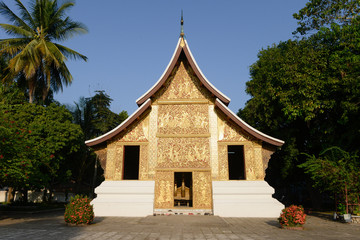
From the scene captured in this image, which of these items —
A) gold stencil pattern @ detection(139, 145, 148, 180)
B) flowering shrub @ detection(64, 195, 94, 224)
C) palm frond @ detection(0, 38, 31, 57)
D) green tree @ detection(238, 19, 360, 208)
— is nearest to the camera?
flowering shrub @ detection(64, 195, 94, 224)

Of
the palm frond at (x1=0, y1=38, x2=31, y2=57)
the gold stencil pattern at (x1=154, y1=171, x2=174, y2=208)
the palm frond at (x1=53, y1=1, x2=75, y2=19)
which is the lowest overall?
the gold stencil pattern at (x1=154, y1=171, x2=174, y2=208)

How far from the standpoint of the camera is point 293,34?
17.2 m

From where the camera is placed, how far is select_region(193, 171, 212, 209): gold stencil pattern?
463 inches

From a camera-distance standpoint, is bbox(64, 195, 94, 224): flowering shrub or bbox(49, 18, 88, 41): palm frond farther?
bbox(49, 18, 88, 41): palm frond

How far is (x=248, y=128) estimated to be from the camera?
1211cm

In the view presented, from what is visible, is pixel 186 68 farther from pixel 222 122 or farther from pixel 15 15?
pixel 15 15

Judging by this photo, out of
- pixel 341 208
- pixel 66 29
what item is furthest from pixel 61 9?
pixel 341 208

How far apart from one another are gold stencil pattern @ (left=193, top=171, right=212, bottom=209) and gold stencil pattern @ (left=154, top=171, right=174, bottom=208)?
1.15m

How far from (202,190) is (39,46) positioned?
14820mm

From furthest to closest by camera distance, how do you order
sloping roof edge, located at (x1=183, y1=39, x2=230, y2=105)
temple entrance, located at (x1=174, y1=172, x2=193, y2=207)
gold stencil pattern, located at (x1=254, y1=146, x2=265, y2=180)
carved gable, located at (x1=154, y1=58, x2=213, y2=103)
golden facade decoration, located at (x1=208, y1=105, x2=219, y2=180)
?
temple entrance, located at (x1=174, y1=172, x2=193, y2=207), carved gable, located at (x1=154, y1=58, x2=213, y2=103), sloping roof edge, located at (x1=183, y1=39, x2=230, y2=105), golden facade decoration, located at (x1=208, y1=105, x2=219, y2=180), gold stencil pattern, located at (x1=254, y1=146, x2=265, y2=180)

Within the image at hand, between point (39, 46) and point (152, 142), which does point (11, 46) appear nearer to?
point (39, 46)

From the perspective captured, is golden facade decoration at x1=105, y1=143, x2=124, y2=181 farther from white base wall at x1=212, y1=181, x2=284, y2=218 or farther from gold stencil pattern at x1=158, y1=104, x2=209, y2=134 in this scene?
white base wall at x1=212, y1=181, x2=284, y2=218

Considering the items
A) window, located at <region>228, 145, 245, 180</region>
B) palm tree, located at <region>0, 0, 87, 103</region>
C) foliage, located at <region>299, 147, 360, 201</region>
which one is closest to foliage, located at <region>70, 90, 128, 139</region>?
palm tree, located at <region>0, 0, 87, 103</region>

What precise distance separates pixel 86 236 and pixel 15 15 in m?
18.4
